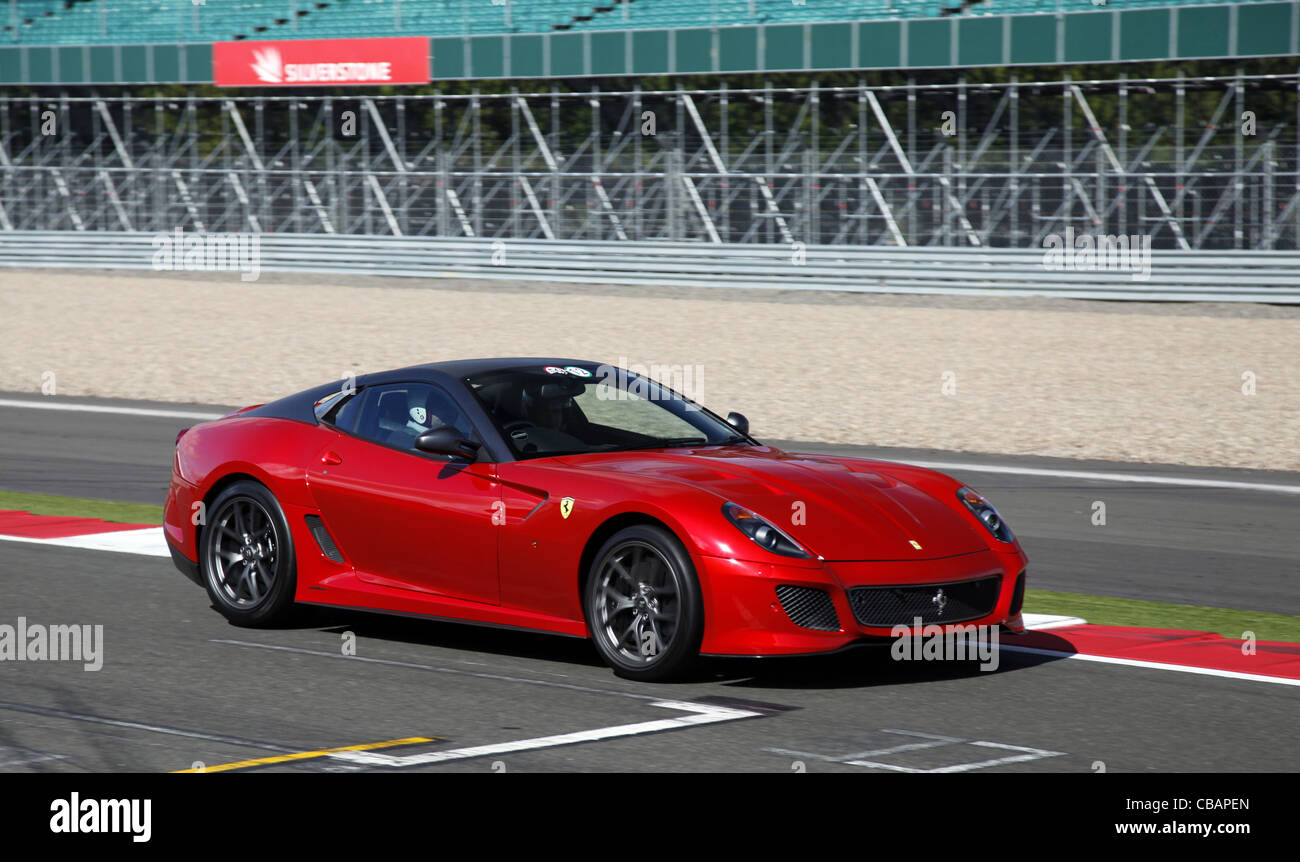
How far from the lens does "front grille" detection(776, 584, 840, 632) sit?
686 centimetres

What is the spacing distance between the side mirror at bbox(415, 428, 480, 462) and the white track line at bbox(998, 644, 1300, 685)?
253cm

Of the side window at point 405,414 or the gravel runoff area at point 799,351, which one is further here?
the gravel runoff area at point 799,351

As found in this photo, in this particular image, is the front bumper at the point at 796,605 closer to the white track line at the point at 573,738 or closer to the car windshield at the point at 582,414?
the white track line at the point at 573,738

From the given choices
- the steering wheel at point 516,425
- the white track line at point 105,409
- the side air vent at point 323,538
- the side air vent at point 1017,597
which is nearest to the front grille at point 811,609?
the side air vent at point 1017,597

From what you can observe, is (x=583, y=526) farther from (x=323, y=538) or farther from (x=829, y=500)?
(x=323, y=538)

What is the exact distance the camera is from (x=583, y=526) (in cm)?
721

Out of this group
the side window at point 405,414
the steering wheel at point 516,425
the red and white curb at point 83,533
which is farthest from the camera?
the red and white curb at point 83,533

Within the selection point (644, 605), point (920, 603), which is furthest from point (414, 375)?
point (920, 603)

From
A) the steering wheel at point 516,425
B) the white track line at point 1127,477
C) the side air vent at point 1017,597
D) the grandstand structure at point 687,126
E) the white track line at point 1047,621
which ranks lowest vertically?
the white track line at point 1127,477

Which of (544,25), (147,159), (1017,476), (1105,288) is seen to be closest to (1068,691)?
(1017,476)

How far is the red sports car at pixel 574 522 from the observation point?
272 inches

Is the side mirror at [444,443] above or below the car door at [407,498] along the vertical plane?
→ above
